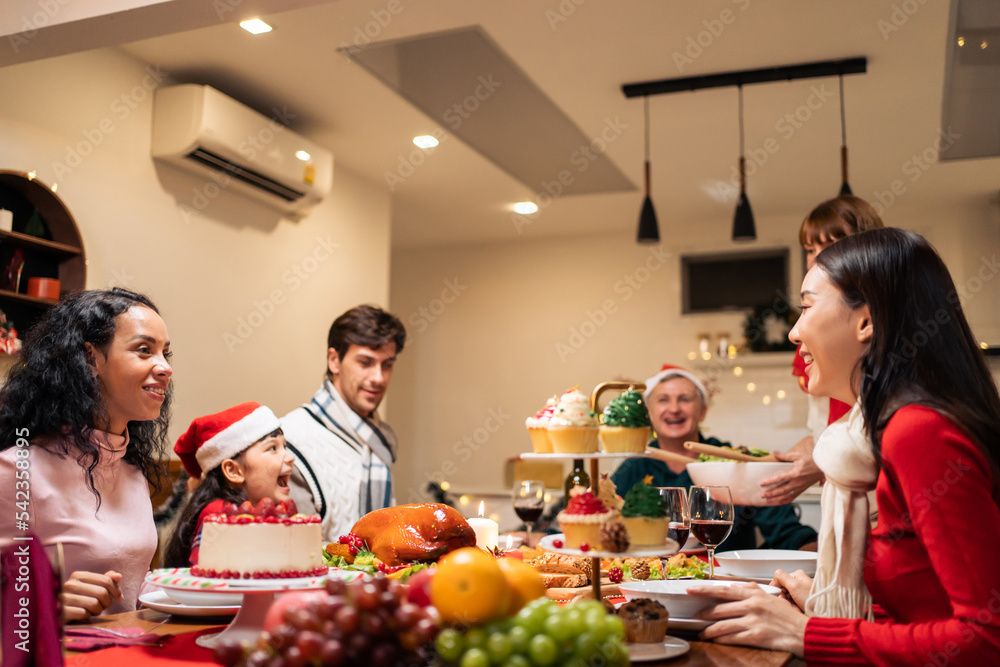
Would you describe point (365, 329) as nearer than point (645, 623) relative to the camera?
No

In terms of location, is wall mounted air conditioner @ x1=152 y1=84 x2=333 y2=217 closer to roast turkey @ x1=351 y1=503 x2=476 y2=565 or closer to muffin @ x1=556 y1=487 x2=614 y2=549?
roast turkey @ x1=351 y1=503 x2=476 y2=565

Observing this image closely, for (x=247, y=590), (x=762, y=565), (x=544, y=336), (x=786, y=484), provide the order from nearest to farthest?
(x=247, y=590) < (x=762, y=565) < (x=786, y=484) < (x=544, y=336)

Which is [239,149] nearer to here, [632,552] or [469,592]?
[632,552]

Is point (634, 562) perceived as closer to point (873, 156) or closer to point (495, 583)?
point (495, 583)

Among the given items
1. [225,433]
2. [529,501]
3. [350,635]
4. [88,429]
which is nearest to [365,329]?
[529,501]

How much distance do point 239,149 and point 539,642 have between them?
12.4 feet

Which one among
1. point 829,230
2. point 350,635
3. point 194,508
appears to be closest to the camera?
point 350,635

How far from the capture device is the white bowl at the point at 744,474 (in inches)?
76.2

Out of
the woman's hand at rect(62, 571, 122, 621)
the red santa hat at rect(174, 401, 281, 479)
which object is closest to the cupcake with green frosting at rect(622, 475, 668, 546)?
the woman's hand at rect(62, 571, 122, 621)

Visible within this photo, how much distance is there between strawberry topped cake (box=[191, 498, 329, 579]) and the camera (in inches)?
48.9

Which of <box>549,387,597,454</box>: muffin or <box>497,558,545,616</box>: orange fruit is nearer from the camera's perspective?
<box>497,558,545,616</box>: orange fruit

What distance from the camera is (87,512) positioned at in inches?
73.1

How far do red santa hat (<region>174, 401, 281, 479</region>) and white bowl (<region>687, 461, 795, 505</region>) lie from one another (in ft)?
3.99

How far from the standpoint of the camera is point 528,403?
7.37 metres
